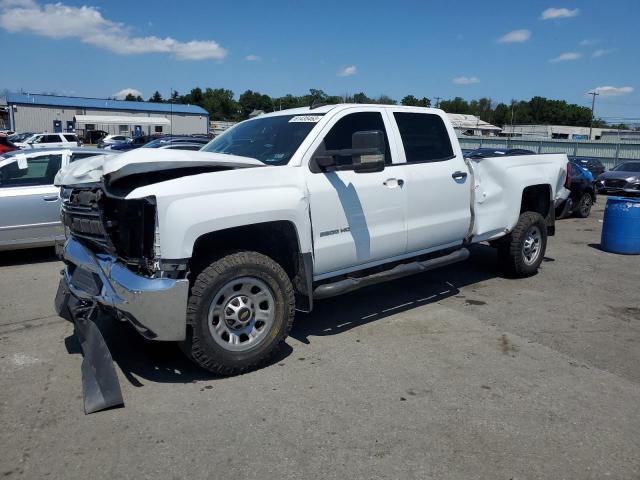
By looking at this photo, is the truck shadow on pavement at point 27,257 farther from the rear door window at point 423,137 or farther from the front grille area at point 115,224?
the rear door window at point 423,137

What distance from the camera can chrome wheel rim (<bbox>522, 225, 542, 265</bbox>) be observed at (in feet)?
23.3

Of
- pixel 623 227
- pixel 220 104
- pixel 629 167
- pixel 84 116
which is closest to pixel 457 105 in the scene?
pixel 220 104

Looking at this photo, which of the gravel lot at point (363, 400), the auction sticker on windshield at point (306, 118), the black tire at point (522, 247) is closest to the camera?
the gravel lot at point (363, 400)

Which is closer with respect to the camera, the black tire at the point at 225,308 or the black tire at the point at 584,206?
the black tire at the point at 225,308

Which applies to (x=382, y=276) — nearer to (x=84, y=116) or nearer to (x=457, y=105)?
(x=84, y=116)

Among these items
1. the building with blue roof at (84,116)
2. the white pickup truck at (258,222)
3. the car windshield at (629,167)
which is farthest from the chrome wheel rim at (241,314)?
the building with blue roof at (84,116)

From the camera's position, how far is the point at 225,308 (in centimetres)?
409

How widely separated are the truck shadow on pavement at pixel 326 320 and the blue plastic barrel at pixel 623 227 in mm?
2572

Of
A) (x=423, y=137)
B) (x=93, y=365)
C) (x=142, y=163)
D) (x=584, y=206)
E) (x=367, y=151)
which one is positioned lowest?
(x=93, y=365)

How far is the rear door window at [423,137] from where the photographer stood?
548cm

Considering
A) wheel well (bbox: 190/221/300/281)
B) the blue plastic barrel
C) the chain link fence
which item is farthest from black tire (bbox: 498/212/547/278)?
the chain link fence

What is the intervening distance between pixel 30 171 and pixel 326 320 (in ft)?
17.3

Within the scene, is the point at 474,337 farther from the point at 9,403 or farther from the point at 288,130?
the point at 9,403

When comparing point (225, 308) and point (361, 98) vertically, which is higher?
point (361, 98)
